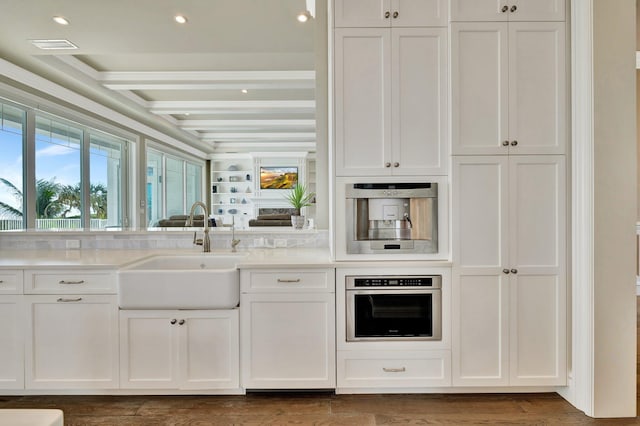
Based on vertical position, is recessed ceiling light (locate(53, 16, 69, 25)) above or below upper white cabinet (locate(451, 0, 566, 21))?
above

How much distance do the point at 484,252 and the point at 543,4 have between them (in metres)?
1.49

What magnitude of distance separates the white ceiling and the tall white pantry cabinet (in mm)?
1374

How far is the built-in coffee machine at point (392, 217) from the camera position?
215cm

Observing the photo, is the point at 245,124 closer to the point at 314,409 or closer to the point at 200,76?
the point at 200,76

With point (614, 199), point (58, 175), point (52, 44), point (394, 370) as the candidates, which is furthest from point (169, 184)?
point (614, 199)

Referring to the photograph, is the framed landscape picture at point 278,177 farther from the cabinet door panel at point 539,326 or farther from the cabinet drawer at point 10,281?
the cabinet door panel at point 539,326

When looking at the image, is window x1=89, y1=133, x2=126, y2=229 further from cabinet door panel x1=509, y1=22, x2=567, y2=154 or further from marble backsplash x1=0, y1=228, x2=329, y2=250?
cabinet door panel x1=509, y1=22, x2=567, y2=154

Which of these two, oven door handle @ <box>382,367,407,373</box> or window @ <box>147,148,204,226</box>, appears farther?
window @ <box>147,148,204,226</box>

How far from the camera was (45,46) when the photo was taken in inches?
134

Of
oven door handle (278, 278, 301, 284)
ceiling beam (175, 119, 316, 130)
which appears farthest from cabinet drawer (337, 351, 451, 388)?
ceiling beam (175, 119, 316, 130)

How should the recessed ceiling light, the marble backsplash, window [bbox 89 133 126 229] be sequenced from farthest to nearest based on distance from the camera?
window [bbox 89 133 126 229] < the recessed ceiling light < the marble backsplash

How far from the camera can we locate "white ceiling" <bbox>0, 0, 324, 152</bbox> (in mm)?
2875

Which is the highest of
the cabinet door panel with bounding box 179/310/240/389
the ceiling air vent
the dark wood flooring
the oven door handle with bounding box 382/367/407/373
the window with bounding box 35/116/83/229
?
the ceiling air vent

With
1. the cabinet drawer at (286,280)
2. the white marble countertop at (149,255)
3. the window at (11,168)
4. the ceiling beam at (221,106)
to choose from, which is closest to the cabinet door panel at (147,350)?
the white marble countertop at (149,255)
